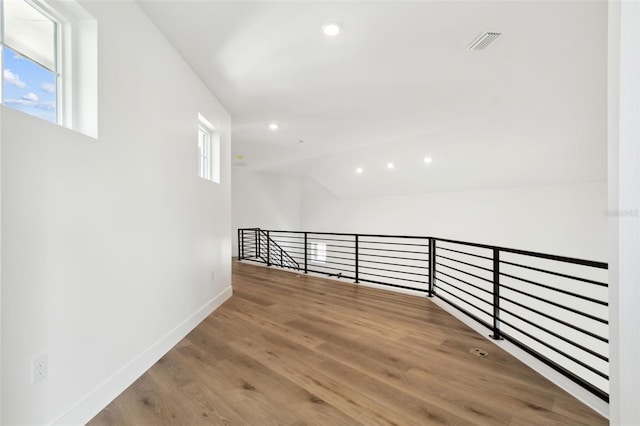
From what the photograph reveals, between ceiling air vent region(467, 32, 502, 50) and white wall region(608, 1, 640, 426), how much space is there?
1.30 meters

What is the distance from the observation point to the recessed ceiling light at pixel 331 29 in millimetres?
2128

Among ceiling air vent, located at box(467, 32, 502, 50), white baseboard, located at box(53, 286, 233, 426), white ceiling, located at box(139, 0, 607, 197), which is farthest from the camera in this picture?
ceiling air vent, located at box(467, 32, 502, 50)

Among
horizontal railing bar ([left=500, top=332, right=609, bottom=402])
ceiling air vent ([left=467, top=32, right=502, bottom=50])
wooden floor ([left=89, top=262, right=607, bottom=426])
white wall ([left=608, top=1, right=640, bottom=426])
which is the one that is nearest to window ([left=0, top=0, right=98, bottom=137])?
wooden floor ([left=89, top=262, right=607, bottom=426])

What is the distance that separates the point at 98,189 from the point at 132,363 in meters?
1.16

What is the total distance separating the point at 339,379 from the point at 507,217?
541 cm

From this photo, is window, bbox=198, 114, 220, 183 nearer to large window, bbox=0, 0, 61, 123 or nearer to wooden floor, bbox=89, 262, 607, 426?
wooden floor, bbox=89, 262, 607, 426

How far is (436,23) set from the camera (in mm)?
2102

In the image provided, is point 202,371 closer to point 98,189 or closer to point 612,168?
point 98,189

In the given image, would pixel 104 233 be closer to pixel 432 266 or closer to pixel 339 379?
pixel 339 379

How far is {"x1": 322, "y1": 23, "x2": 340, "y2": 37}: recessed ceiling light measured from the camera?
213 centimetres

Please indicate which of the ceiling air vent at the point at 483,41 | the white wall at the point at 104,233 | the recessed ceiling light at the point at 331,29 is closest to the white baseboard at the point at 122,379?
the white wall at the point at 104,233

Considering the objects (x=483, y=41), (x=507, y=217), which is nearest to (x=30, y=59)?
(x=483, y=41)

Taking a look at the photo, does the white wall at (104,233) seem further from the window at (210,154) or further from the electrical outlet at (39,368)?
the window at (210,154)

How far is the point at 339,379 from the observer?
1960 mm
